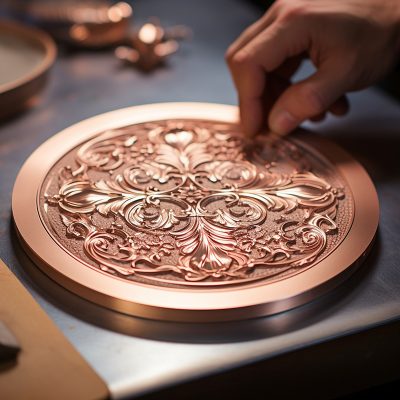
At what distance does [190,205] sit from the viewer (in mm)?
783

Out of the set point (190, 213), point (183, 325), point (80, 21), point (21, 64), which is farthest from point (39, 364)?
point (80, 21)

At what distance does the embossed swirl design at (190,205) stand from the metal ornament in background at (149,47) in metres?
0.28

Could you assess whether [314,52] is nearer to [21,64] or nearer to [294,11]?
[294,11]

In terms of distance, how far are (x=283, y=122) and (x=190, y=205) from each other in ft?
0.69

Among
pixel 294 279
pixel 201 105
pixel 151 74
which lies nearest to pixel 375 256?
pixel 294 279

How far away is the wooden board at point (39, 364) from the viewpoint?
56cm

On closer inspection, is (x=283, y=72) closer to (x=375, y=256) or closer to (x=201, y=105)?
(x=201, y=105)

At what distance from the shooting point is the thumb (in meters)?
0.91

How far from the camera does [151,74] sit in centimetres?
118

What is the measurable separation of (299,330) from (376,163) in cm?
35

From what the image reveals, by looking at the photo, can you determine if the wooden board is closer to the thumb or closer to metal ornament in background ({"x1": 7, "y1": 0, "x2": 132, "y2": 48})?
the thumb

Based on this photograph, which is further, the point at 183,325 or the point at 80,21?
the point at 80,21

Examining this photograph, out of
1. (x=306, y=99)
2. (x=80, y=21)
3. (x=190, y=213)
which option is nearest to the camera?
(x=190, y=213)

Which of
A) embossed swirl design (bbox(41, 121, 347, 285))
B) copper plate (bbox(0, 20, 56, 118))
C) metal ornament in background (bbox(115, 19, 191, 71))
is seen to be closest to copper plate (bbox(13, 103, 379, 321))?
embossed swirl design (bbox(41, 121, 347, 285))
